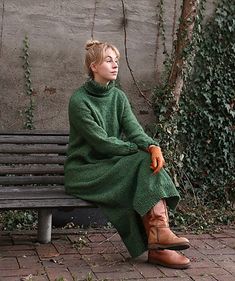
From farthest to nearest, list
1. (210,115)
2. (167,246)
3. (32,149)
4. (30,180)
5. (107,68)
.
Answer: (210,115) < (32,149) < (30,180) < (107,68) < (167,246)

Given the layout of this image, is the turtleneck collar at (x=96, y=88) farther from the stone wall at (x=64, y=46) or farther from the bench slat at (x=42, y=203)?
the stone wall at (x=64, y=46)

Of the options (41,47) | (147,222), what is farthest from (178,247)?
(41,47)

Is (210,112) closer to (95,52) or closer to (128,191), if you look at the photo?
(95,52)

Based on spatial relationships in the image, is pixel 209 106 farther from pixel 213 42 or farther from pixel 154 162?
pixel 154 162

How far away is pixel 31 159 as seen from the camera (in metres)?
4.43

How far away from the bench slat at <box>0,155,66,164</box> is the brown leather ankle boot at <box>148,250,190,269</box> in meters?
1.14

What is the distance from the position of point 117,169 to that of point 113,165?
0.09 m

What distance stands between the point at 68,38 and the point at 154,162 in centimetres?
226

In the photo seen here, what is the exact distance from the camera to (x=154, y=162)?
372cm

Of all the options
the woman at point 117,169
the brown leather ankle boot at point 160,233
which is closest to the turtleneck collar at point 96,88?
the woman at point 117,169

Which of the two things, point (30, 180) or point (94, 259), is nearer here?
point (94, 259)

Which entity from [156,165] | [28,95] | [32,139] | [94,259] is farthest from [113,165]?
[28,95]

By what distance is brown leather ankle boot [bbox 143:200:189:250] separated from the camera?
3.65 m

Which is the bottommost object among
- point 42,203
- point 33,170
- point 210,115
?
point 42,203
